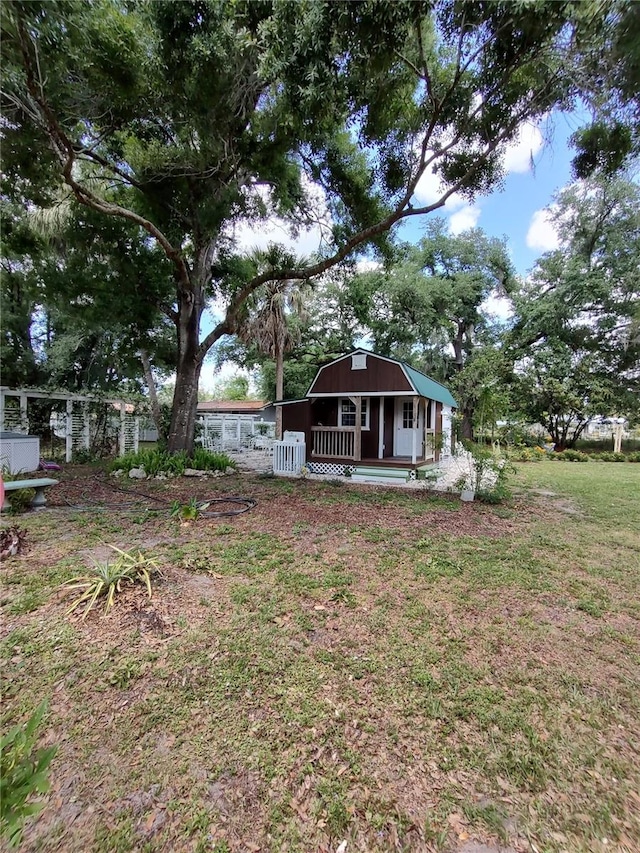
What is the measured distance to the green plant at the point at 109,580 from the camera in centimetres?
304

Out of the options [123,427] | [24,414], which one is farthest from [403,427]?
[24,414]

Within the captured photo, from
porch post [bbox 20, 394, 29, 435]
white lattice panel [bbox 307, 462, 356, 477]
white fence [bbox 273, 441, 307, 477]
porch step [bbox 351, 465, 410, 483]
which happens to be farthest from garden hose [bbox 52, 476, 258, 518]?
porch post [bbox 20, 394, 29, 435]

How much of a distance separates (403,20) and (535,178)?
328 centimetres

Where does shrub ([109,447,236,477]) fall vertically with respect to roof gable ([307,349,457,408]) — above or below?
below

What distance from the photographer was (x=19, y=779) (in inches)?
59.6

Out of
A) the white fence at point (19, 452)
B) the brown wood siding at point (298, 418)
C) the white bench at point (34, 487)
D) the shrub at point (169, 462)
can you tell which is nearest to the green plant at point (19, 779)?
the white bench at point (34, 487)

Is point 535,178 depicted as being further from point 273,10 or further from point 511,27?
point 273,10

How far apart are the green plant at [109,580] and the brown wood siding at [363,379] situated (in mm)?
8183

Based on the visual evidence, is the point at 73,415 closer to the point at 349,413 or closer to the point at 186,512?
the point at 186,512

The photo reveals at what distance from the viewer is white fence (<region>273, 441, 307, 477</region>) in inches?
440

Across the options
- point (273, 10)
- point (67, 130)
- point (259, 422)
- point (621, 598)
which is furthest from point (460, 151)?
point (259, 422)

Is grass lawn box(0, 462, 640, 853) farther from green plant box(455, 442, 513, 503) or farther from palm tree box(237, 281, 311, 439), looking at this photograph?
palm tree box(237, 281, 311, 439)

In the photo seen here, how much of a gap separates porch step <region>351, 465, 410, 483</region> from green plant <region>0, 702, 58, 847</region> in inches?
352

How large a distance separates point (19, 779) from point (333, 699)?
1493 millimetres
